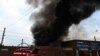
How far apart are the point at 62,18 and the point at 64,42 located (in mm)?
10579

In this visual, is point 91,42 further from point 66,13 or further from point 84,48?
point 66,13

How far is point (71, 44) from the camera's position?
55.5m

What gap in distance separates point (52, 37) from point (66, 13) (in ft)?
28.2

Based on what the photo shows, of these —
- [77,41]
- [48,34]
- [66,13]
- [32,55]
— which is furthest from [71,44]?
[32,55]

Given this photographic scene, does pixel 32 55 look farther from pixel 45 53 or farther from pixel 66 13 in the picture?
pixel 45 53

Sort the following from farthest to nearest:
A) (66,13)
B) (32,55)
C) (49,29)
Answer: (49,29) → (66,13) → (32,55)

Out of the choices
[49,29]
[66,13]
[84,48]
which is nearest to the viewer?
[66,13]

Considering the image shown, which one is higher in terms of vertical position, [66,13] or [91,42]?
[66,13]

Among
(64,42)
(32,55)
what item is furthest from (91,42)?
(32,55)

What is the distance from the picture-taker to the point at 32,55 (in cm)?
1983

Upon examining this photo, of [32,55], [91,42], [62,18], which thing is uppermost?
[62,18]

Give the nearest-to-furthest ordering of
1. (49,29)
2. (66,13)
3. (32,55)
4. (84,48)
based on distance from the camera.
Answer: (32,55)
(66,13)
(49,29)
(84,48)

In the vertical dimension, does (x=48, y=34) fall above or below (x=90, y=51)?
above

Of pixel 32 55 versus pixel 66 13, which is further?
pixel 66 13
